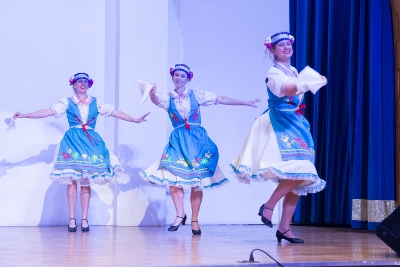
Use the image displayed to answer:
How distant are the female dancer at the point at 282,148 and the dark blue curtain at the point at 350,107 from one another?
1.17 meters

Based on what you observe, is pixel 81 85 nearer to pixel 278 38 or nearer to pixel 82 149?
pixel 82 149

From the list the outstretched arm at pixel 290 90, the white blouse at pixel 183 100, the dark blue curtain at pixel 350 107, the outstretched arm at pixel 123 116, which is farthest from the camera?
the outstretched arm at pixel 123 116

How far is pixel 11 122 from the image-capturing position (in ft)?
17.9

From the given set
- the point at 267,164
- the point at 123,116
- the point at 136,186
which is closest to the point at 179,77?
the point at 123,116

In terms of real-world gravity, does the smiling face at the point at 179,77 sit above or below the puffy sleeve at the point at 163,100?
above

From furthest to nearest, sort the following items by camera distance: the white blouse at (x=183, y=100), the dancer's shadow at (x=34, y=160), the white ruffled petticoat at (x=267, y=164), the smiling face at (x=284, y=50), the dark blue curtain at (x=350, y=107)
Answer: the dancer's shadow at (x=34, y=160) → the white blouse at (x=183, y=100) → the dark blue curtain at (x=350, y=107) → the smiling face at (x=284, y=50) → the white ruffled petticoat at (x=267, y=164)

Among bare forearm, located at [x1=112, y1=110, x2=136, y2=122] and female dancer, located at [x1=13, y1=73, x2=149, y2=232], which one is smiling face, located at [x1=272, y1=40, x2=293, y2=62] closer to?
female dancer, located at [x1=13, y1=73, x2=149, y2=232]

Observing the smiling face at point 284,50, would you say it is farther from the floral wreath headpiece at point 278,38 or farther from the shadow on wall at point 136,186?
the shadow on wall at point 136,186

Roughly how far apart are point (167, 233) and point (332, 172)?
169 centimetres

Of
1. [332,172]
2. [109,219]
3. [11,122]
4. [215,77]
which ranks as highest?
[215,77]

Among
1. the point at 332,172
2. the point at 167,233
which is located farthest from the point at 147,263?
the point at 332,172

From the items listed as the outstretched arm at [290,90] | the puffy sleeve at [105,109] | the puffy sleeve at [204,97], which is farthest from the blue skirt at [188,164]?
the outstretched arm at [290,90]

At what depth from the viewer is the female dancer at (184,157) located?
512 centimetres

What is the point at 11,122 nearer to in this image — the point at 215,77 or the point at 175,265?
the point at 215,77
